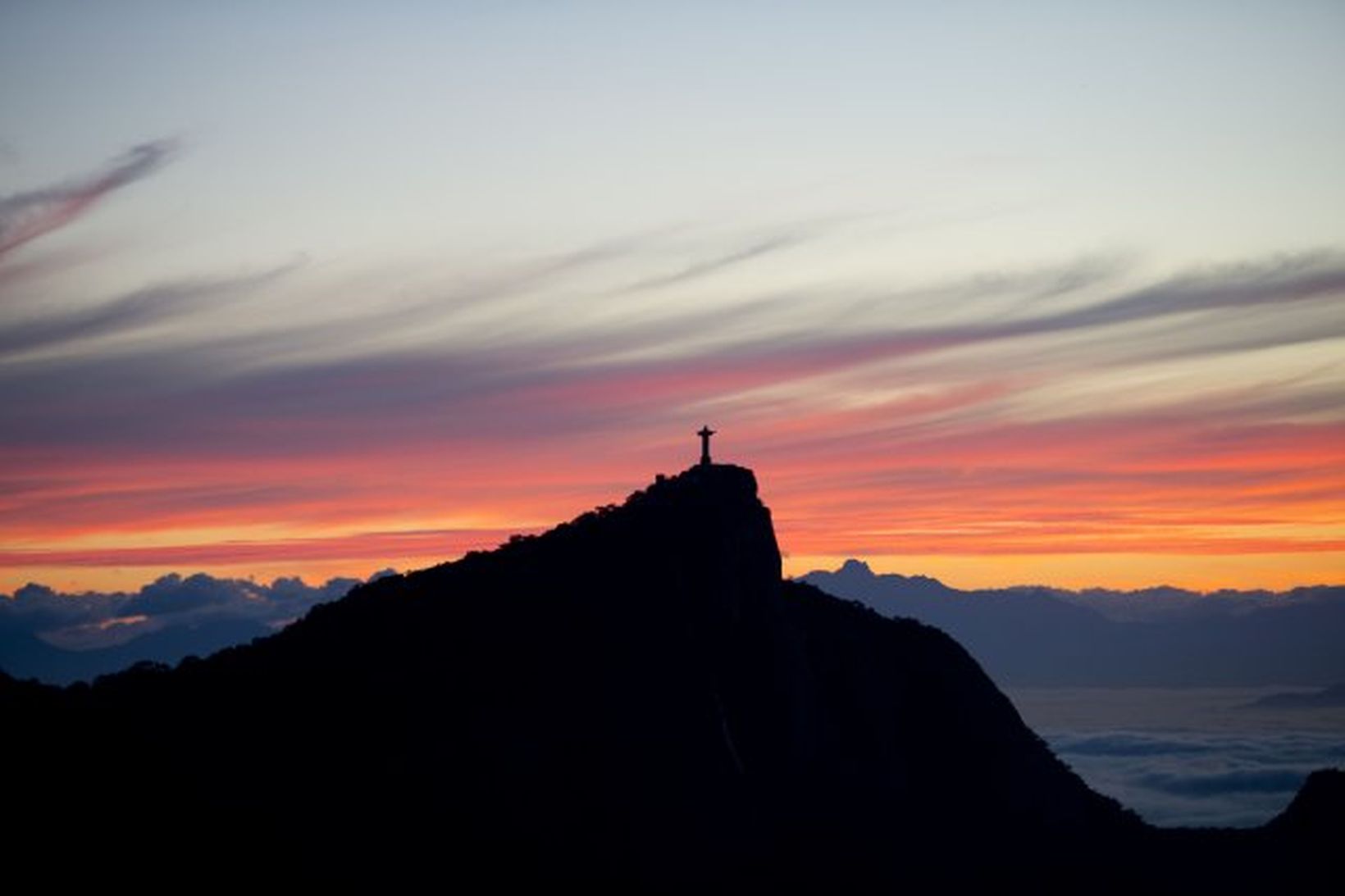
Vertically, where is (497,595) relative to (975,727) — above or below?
above

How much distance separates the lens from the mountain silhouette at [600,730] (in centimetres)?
10362

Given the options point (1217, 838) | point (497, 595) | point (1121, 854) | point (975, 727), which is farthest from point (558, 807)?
point (1217, 838)

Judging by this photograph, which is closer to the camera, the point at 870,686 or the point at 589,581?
the point at 589,581

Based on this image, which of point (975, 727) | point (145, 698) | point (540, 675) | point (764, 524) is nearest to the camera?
point (145, 698)

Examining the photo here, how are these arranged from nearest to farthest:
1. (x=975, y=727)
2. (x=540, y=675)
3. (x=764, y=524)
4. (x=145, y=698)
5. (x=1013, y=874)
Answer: (x=145, y=698)
(x=540, y=675)
(x=764, y=524)
(x=1013, y=874)
(x=975, y=727)

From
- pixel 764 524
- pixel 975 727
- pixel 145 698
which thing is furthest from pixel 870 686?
pixel 145 698

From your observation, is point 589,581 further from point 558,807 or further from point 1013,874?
point 1013,874

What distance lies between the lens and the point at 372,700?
115938 mm

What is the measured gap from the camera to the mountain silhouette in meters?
104

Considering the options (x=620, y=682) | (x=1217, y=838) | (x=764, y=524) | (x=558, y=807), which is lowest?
(x=1217, y=838)

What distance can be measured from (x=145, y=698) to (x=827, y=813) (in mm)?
54212

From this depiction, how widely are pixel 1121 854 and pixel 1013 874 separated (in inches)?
805

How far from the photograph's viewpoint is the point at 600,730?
407 ft

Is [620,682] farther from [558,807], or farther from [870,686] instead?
[870,686]
